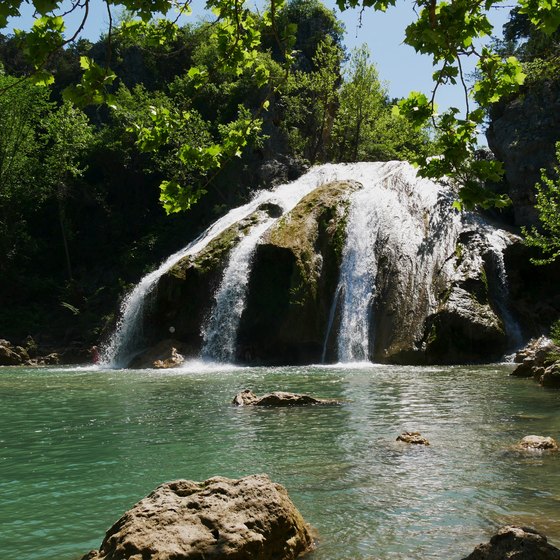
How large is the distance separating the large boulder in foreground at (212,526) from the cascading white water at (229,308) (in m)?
20.8

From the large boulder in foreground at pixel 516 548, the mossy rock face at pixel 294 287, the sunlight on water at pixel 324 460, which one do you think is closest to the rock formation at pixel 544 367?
the sunlight on water at pixel 324 460

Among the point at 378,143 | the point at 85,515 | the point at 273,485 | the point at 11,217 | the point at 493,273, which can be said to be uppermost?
the point at 378,143

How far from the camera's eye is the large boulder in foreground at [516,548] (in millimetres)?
→ 4020

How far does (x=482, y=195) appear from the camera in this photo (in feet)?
16.6

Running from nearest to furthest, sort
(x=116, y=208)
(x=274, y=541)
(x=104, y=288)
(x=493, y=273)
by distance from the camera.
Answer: (x=274, y=541)
(x=493, y=273)
(x=104, y=288)
(x=116, y=208)

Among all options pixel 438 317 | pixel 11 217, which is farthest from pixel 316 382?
pixel 11 217

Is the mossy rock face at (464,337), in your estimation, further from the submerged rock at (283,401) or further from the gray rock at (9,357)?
the gray rock at (9,357)

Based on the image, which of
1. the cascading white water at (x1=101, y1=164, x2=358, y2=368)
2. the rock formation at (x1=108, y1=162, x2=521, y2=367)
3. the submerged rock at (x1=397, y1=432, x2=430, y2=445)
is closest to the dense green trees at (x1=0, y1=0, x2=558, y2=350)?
the cascading white water at (x1=101, y1=164, x2=358, y2=368)

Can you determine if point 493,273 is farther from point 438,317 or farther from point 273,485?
point 273,485

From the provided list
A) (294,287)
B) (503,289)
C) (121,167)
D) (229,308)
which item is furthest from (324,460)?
(121,167)

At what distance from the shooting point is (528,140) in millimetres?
28609

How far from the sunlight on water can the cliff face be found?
14.5 m

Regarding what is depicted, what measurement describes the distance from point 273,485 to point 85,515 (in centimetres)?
221

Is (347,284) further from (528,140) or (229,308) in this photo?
(528,140)
